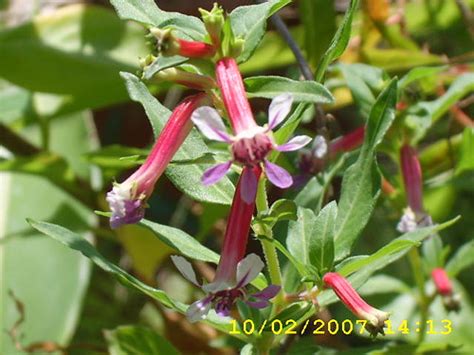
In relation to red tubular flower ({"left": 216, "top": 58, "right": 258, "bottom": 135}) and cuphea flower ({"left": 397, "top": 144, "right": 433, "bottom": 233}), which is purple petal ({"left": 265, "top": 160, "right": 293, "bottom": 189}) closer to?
red tubular flower ({"left": 216, "top": 58, "right": 258, "bottom": 135})

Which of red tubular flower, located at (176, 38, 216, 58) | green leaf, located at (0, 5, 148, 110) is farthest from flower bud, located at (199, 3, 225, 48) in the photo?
green leaf, located at (0, 5, 148, 110)

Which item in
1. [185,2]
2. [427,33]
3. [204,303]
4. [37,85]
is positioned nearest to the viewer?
[204,303]

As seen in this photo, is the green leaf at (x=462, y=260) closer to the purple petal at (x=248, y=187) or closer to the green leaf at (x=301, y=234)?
the green leaf at (x=301, y=234)

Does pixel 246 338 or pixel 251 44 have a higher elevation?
pixel 251 44

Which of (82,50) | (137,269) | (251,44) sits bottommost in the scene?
(137,269)

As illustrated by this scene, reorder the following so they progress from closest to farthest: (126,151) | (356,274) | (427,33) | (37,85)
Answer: (356,274), (126,151), (37,85), (427,33)

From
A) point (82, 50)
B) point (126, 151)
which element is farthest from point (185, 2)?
point (126, 151)

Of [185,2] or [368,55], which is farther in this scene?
[185,2]

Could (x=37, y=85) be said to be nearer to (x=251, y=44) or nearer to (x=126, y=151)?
(x=126, y=151)
